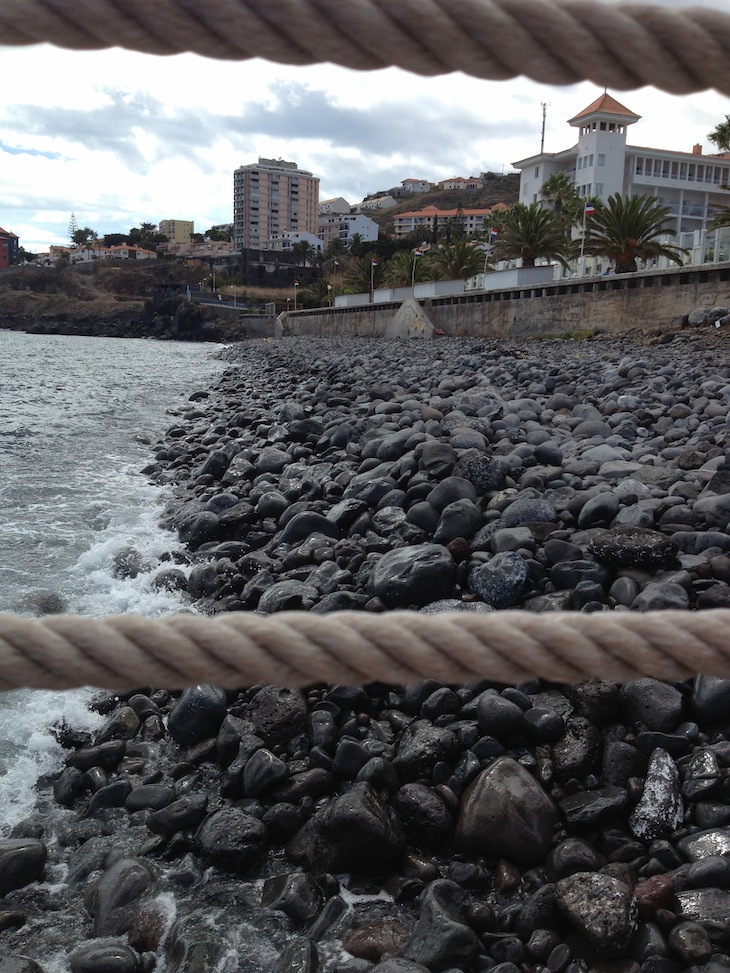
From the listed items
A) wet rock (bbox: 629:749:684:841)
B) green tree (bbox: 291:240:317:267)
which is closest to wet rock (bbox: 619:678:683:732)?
wet rock (bbox: 629:749:684:841)

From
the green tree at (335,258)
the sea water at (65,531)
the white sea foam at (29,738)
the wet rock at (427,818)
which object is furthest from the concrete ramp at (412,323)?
the green tree at (335,258)

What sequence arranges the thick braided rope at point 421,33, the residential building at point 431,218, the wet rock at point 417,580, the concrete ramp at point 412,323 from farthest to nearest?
the residential building at point 431,218 → the concrete ramp at point 412,323 → the wet rock at point 417,580 → the thick braided rope at point 421,33

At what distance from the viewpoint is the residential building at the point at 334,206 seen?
168375mm

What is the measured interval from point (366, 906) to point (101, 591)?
11.2 feet

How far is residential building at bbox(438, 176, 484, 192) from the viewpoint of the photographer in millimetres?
150250

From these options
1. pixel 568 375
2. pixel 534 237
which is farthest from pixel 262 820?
pixel 534 237

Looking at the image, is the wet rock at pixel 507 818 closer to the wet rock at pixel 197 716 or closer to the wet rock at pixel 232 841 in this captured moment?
the wet rock at pixel 232 841

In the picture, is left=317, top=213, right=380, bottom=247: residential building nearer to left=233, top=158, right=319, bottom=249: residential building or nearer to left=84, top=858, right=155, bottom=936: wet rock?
left=233, top=158, right=319, bottom=249: residential building

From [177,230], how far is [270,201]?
2524 centimetres

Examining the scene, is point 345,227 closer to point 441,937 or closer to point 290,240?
point 290,240

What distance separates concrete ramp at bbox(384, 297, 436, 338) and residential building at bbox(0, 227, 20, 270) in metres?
111

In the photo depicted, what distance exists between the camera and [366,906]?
239cm

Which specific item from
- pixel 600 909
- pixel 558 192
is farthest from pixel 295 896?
pixel 558 192

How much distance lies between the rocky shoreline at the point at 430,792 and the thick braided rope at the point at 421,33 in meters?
2.03
